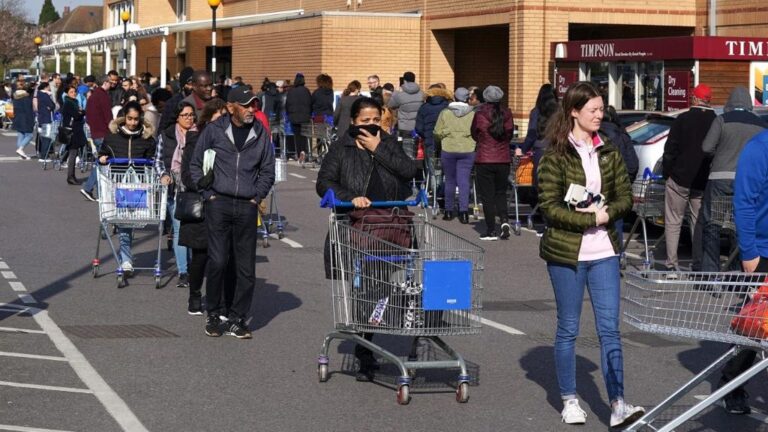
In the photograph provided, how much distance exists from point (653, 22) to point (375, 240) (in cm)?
2496

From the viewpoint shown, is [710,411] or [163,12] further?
[163,12]

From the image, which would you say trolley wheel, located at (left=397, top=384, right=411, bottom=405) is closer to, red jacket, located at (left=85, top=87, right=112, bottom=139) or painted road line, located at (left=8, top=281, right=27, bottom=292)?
painted road line, located at (left=8, top=281, right=27, bottom=292)

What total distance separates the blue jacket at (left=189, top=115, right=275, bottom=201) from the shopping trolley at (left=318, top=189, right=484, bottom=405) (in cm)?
191

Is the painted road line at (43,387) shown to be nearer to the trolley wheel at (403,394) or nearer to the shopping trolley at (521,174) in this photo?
→ the trolley wheel at (403,394)

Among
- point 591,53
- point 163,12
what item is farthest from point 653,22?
point 163,12

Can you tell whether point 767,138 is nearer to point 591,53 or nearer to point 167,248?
point 167,248

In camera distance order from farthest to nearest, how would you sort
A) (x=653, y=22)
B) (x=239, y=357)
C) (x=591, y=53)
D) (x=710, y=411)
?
(x=653, y=22), (x=591, y=53), (x=239, y=357), (x=710, y=411)

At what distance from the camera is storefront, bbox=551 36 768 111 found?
24.0m

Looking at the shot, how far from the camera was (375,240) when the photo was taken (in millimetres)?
8070

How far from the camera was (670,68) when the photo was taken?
24922 millimetres

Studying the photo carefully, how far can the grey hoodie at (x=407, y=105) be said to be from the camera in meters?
22.3

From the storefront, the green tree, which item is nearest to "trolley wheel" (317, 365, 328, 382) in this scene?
the storefront

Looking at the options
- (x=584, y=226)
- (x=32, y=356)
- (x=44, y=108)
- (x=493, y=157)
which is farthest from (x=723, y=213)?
(x=44, y=108)

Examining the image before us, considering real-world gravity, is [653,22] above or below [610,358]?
above
